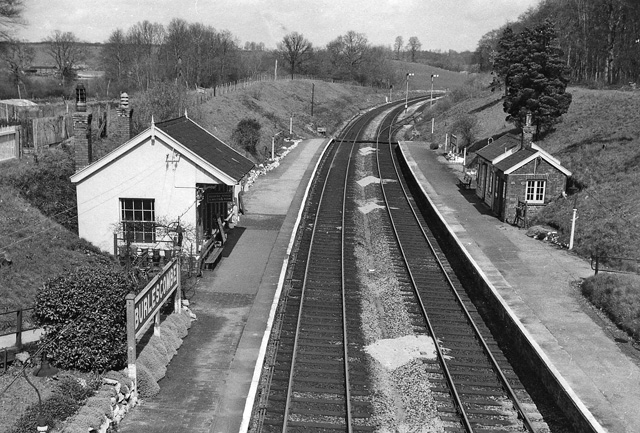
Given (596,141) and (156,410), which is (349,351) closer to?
(156,410)

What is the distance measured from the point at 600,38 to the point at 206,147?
58.4 meters

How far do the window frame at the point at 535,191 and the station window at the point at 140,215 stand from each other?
16.8 meters

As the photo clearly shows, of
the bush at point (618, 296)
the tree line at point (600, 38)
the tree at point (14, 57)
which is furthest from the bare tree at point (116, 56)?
the bush at point (618, 296)

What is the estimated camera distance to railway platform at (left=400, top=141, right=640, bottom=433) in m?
14.0

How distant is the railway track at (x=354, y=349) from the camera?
45.1 ft

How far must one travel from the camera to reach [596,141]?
36625 mm

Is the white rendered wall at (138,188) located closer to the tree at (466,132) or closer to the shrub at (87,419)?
the shrub at (87,419)

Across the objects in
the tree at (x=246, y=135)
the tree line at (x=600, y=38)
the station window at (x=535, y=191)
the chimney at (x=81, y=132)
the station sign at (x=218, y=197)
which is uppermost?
the tree line at (x=600, y=38)

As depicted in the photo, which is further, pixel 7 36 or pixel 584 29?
pixel 584 29

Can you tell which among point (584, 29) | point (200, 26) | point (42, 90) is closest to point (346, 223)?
point (42, 90)

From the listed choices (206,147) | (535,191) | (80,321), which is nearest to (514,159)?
(535,191)

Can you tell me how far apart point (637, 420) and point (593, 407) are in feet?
2.68

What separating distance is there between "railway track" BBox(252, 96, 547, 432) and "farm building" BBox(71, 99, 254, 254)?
13.6ft

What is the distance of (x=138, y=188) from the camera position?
70.6 feet
